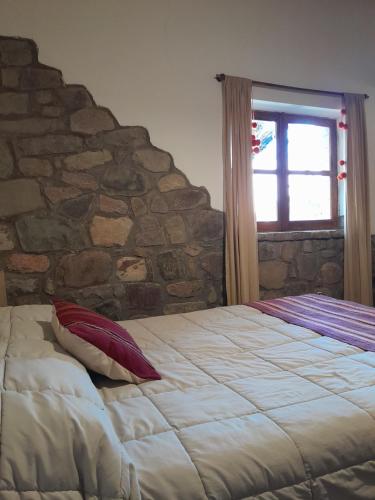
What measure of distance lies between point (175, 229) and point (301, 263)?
118 centimetres

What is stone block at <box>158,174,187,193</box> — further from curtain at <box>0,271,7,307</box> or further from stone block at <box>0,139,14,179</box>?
curtain at <box>0,271,7,307</box>

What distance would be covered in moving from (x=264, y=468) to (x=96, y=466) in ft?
1.45

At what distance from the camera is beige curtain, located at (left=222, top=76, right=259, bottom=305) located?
3148 mm

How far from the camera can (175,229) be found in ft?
10.0

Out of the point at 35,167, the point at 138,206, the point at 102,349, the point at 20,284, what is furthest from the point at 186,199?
the point at 102,349

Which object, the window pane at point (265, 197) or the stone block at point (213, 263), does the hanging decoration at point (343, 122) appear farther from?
the stone block at point (213, 263)

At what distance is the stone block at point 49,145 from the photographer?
2670mm

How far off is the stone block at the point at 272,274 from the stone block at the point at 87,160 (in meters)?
1.49

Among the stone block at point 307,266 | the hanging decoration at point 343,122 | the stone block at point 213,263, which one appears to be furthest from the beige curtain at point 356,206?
the stone block at point 213,263

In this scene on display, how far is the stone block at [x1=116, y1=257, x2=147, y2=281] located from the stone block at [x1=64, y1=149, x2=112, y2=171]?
68 cm

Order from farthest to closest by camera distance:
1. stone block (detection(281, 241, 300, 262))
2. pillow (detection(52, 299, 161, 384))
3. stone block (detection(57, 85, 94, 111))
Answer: stone block (detection(281, 241, 300, 262)) < stone block (detection(57, 85, 94, 111)) < pillow (detection(52, 299, 161, 384))

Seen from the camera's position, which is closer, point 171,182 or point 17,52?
point 17,52

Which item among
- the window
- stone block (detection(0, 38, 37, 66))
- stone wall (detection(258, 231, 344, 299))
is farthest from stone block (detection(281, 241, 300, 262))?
stone block (detection(0, 38, 37, 66))

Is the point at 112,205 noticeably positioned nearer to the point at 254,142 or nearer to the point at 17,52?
the point at 17,52
